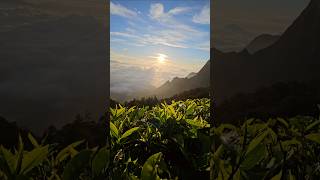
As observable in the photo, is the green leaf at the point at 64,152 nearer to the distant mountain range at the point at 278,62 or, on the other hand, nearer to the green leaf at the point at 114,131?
the green leaf at the point at 114,131

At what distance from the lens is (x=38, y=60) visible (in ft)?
4.17

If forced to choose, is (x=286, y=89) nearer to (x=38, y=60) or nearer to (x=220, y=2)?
→ (x=220, y=2)

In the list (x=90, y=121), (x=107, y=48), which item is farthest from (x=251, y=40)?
(x=90, y=121)

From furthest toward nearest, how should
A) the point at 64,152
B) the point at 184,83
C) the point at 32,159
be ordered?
the point at 184,83 < the point at 64,152 < the point at 32,159

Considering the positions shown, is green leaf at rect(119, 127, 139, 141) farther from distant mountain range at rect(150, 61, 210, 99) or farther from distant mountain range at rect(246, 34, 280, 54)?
distant mountain range at rect(150, 61, 210, 99)

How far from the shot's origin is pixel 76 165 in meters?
0.67

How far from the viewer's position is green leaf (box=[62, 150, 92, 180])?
663 millimetres

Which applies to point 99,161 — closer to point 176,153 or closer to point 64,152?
point 64,152

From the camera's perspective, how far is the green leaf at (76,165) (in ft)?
2.18

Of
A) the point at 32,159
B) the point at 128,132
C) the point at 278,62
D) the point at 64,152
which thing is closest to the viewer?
the point at 32,159

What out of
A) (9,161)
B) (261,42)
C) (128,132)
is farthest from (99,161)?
(261,42)

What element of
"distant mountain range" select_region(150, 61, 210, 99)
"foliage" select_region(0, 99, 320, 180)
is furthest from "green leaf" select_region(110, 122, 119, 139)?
"distant mountain range" select_region(150, 61, 210, 99)

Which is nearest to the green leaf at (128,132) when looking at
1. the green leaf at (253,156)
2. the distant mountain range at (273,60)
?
the green leaf at (253,156)

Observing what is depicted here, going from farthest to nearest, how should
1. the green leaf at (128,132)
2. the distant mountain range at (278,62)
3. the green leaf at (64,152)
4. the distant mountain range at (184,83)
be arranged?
the distant mountain range at (184,83)
the distant mountain range at (278,62)
the green leaf at (128,132)
the green leaf at (64,152)
